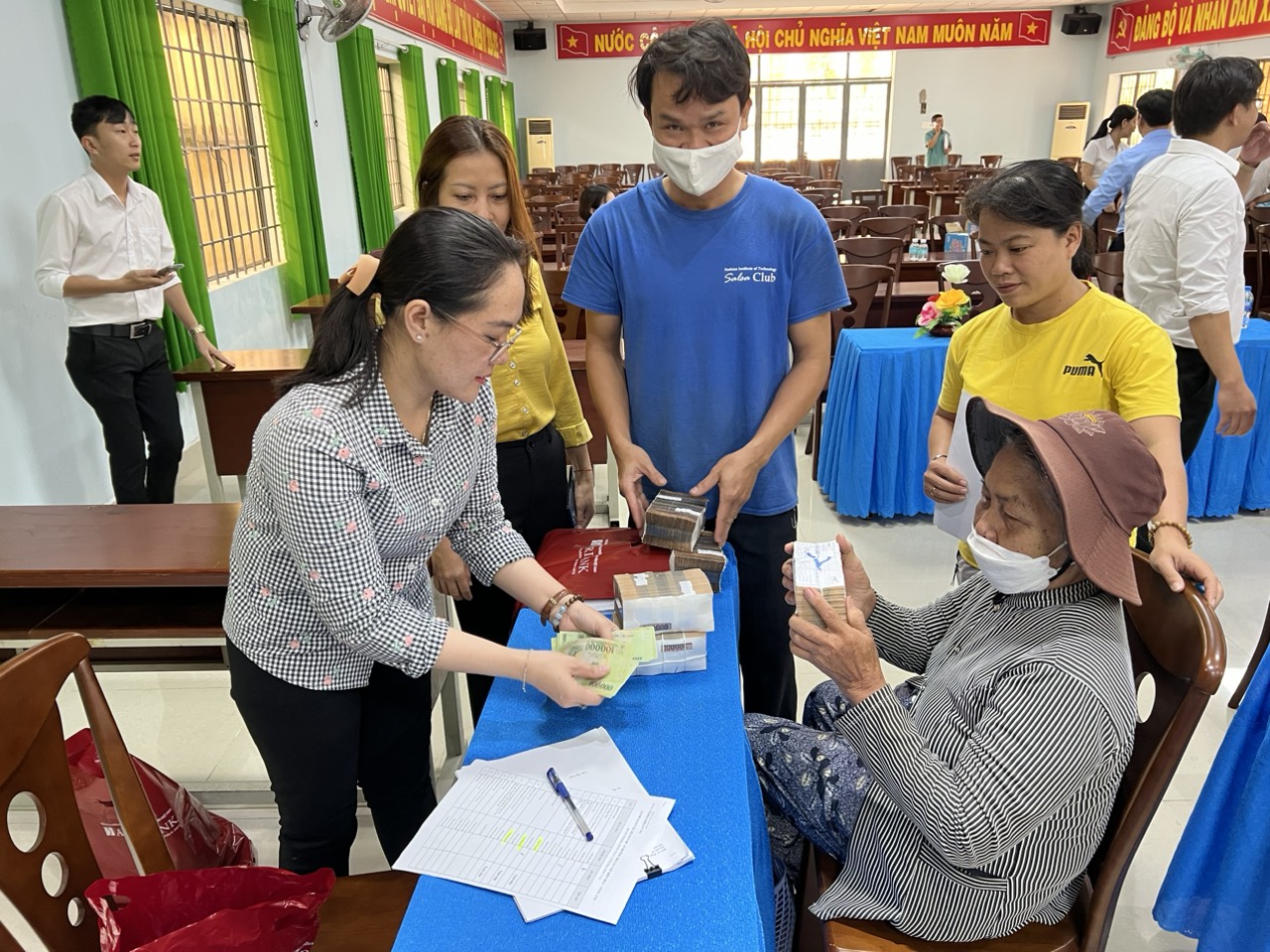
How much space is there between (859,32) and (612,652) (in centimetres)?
1714

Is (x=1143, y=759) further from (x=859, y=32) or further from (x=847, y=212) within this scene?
(x=859, y=32)

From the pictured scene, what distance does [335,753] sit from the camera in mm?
1348

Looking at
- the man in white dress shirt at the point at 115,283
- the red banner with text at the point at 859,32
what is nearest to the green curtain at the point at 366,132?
the man in white dress shirt at the point at 115,283

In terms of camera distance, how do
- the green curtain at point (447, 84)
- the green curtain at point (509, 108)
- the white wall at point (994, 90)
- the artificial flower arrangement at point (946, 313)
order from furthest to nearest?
the white wall at point (994, 90) → the green curtain at point (509, 108) → the green curtain at point (447, 84) → the artificial flower arrangement at point (946, 313)

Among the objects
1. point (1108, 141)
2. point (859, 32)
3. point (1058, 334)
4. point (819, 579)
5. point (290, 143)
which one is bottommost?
point (819, 579)

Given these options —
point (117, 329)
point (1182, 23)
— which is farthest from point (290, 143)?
point (1182, 23)

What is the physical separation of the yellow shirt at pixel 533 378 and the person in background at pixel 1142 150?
2.84m

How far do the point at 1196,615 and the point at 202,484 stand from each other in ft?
14.1

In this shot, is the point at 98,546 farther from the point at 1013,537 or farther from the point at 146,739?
the point at 1013,537

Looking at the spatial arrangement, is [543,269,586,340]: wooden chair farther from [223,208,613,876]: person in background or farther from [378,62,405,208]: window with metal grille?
[378,62,405,208]: window with metal grille

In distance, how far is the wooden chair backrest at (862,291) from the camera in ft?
Answer: 13.6

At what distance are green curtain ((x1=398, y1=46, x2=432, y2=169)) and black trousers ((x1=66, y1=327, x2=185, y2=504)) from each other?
683cm

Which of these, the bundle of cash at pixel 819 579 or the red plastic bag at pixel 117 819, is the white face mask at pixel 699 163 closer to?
the bundle of cash at pixel 819 579

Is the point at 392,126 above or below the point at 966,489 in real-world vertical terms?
above
